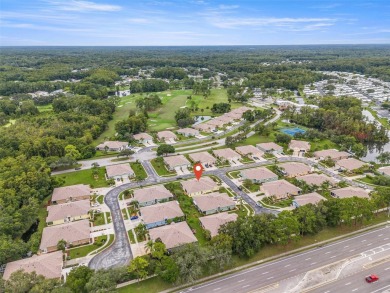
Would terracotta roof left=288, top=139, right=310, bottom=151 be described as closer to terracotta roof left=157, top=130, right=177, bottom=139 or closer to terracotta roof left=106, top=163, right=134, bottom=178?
terracotta roof left=157, top=130, right=177, bottom=139

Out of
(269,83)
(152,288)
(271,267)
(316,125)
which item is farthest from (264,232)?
(269,83)

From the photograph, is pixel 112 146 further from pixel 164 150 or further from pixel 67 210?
pixel 67 210

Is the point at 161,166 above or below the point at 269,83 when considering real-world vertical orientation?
below

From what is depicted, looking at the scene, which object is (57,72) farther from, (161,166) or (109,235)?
(109,235)

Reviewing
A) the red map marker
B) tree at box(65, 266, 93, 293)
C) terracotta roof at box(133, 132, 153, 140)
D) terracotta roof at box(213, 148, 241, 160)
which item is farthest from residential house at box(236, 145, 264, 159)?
tree at box(65, 266, 93, 293)

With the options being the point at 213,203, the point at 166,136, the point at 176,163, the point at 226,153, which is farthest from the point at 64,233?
the point at 166,136

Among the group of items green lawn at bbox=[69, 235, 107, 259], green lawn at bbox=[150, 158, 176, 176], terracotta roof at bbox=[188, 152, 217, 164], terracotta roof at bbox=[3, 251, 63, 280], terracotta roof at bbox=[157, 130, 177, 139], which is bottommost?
green lawn at bbox=[69, 235, 107, 259]
